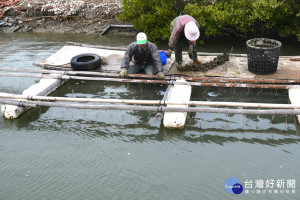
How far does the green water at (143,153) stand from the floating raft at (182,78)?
1.05ft

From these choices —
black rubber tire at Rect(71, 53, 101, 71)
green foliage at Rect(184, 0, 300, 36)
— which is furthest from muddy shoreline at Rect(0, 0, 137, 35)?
black rubber tire at Rect(71, 53, 101, 71)

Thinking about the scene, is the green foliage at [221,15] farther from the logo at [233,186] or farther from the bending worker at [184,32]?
the logo at [233,186]

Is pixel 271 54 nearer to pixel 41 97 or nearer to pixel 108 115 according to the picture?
pixel 108 115

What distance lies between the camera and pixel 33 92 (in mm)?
7305

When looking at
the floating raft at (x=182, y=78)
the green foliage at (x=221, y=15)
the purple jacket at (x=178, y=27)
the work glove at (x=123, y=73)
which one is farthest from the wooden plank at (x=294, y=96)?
the work glove at (x=123, y=73)

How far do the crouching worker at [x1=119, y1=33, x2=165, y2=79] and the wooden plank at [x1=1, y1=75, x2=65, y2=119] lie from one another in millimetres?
1689

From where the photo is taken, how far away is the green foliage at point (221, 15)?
9531mm

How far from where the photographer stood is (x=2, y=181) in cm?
518

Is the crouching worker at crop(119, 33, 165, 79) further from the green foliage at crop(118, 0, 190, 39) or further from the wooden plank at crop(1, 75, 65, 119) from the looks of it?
the green foliage at crop(118, 0, 190, 39)

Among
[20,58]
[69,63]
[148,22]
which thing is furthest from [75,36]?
[69,63]

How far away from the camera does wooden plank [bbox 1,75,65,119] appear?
21.9 feet

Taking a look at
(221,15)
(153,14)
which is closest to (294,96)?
(221,15)

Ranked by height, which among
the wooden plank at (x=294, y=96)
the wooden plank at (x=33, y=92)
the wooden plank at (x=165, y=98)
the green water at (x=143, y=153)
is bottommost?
the green water at (x=143, y=153)

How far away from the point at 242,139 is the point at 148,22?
5.83 metres
